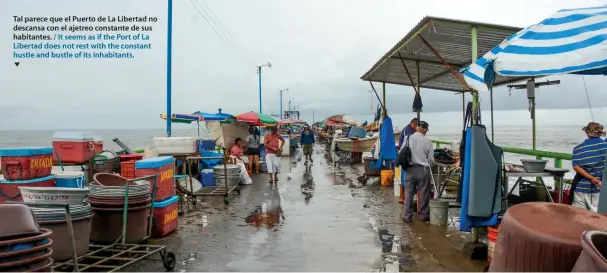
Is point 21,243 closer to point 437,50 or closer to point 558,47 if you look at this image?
point 558,47

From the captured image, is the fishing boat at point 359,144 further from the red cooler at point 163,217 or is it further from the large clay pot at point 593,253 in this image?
the large clay pot at point 593,253

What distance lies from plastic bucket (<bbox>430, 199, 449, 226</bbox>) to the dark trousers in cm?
37

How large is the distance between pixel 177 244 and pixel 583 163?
573 cm

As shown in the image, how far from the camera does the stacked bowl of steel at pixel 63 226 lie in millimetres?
4176

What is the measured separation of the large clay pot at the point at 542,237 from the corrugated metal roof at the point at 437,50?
3.46m

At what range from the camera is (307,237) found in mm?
6355

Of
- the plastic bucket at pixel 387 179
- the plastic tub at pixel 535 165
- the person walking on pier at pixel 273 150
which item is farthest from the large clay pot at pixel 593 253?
the person walking on pier at pixel 273 150

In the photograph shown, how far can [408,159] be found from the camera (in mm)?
7148

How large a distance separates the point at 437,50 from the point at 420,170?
2.59m

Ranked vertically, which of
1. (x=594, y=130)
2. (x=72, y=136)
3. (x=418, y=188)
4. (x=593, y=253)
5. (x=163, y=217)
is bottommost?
(x=163, y=217)

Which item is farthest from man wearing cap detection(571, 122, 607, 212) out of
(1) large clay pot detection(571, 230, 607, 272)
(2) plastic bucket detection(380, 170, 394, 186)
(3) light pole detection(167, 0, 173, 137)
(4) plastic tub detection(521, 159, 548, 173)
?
(3) light pole detection(167, 0, 173, 137)

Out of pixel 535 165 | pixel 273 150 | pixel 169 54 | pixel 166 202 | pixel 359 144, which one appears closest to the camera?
pixel 535 165

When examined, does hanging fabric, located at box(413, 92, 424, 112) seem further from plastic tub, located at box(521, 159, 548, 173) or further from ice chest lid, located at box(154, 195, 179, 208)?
ice chest lid, located at box(154, 195, 179, 208)

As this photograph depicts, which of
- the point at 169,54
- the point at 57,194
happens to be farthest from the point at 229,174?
the point at 57,194
